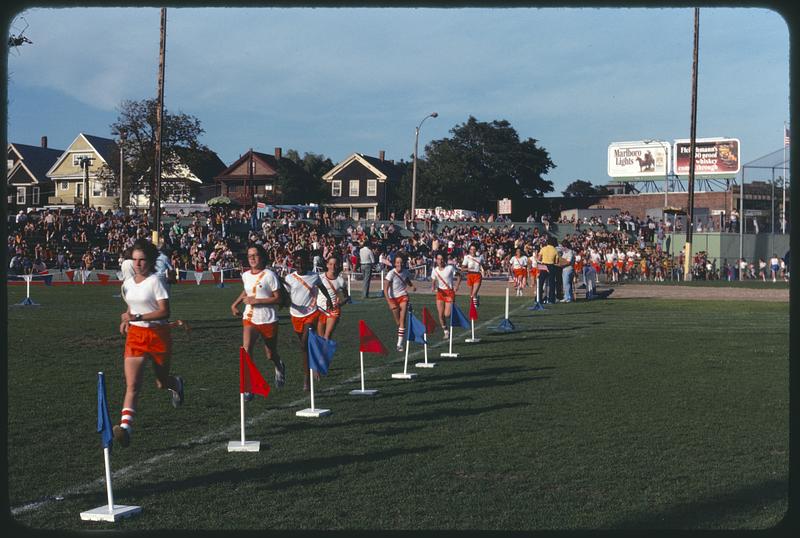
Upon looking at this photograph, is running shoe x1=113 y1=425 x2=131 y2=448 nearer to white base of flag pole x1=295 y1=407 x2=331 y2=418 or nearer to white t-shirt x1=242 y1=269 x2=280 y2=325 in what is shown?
white base of flag pole x1=295 y1=407 x2=331 y2=418

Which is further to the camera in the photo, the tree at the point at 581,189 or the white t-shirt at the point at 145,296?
Answer: the tree at the point at 581,189

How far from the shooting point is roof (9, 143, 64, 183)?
88250mm

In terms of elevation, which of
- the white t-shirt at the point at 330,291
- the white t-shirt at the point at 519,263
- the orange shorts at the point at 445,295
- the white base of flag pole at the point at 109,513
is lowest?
the white base of flag pole at the point at 109,513

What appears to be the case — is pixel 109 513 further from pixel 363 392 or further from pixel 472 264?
pixel 472 264

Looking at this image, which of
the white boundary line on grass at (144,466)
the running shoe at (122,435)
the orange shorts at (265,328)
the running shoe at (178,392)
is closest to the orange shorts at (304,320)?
the orange shorts at (265,328)

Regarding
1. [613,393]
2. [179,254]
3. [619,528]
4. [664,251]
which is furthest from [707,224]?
[619,528]

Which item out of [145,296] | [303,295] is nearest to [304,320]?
[303,295]

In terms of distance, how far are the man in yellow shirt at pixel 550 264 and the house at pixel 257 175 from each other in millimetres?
59160

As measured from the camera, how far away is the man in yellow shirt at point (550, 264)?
2877cm

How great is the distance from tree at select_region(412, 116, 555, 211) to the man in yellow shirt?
55.1 meters

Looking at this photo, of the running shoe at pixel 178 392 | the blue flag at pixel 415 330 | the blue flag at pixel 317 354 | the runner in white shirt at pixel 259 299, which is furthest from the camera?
the blue flag at pixel 415 330

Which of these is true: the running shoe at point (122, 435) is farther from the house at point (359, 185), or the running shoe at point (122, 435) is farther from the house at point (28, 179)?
the house at point (28, 179)

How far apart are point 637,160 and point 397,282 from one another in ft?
252

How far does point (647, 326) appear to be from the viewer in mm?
21688
